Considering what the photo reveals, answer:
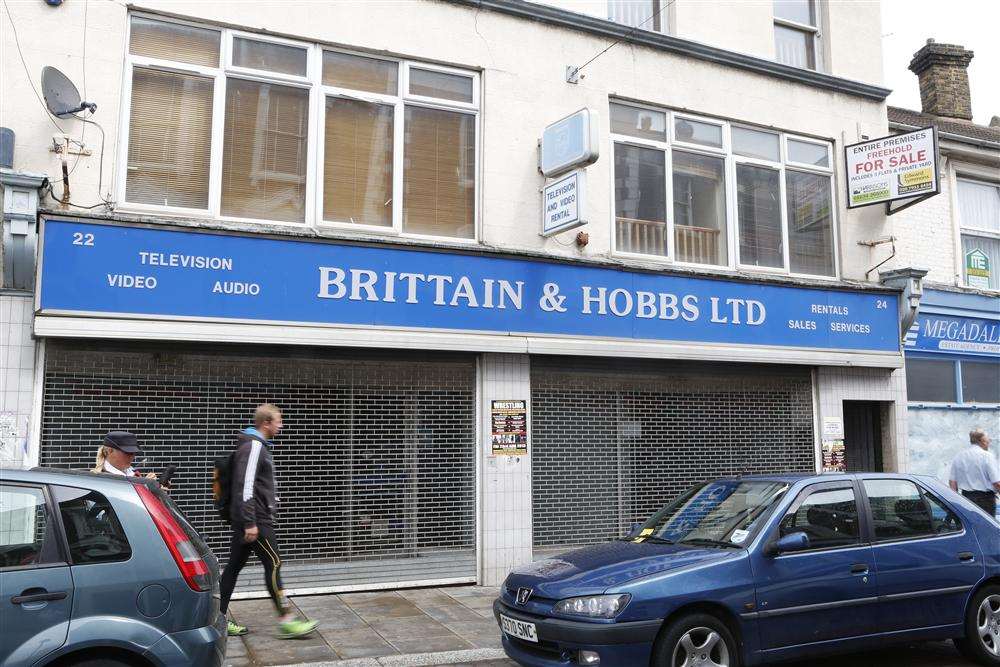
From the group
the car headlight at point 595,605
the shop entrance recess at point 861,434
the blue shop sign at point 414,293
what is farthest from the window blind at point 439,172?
the shop entrance recess at point 861,434

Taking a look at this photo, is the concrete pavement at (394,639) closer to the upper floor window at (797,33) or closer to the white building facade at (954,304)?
the white building facade at (954,304)

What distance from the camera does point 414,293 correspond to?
31.4 feet

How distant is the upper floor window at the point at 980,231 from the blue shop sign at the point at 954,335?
2.29ft

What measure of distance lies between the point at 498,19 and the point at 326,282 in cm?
415

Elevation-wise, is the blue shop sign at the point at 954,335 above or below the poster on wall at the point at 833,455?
above

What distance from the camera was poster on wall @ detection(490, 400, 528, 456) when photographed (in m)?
10.1

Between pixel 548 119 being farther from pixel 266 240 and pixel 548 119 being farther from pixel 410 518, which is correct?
pixel 410 518

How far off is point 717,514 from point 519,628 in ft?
5.88

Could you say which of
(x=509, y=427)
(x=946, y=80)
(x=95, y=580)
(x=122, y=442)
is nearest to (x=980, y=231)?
(x=946, y=80)

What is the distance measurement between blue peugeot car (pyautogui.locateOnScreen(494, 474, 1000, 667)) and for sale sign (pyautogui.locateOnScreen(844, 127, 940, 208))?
666cm

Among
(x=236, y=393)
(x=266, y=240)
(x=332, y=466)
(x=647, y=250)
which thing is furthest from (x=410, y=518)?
(x=647, y=250)

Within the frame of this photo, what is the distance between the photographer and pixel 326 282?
9156 millimetres

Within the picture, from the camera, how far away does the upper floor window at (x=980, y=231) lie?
1420 centimetres

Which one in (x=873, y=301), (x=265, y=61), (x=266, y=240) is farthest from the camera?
Answer: (x=873, y=301)
